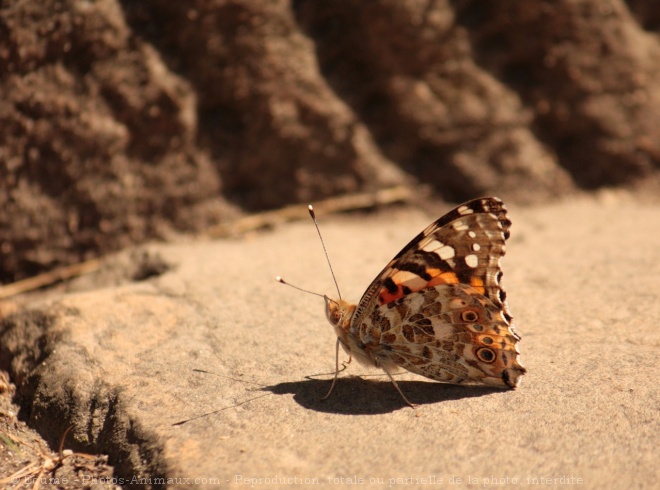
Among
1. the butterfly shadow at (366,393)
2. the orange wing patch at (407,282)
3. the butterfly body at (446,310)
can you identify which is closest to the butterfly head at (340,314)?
the butterfly body at (446,310)

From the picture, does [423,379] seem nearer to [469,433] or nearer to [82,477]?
[469,433]

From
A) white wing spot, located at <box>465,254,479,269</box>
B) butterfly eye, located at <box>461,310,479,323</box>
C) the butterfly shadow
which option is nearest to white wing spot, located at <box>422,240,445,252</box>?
white wing spot, located at <box>465,254,479,269</box>

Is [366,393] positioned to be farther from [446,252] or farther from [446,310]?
[446,252]

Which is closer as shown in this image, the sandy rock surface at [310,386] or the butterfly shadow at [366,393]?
the sandy rock surface at [310,386]

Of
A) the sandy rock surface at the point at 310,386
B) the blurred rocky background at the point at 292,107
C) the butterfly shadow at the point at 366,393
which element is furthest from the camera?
the blurred rocky background at the point at 292,107

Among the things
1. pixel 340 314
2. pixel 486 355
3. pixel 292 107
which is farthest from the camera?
pixel 292 107

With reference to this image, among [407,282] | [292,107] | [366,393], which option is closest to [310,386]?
[366,393]

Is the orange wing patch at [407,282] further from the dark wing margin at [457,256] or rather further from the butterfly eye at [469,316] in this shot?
the butterfly eye at [469,316]

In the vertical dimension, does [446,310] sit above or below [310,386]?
above
